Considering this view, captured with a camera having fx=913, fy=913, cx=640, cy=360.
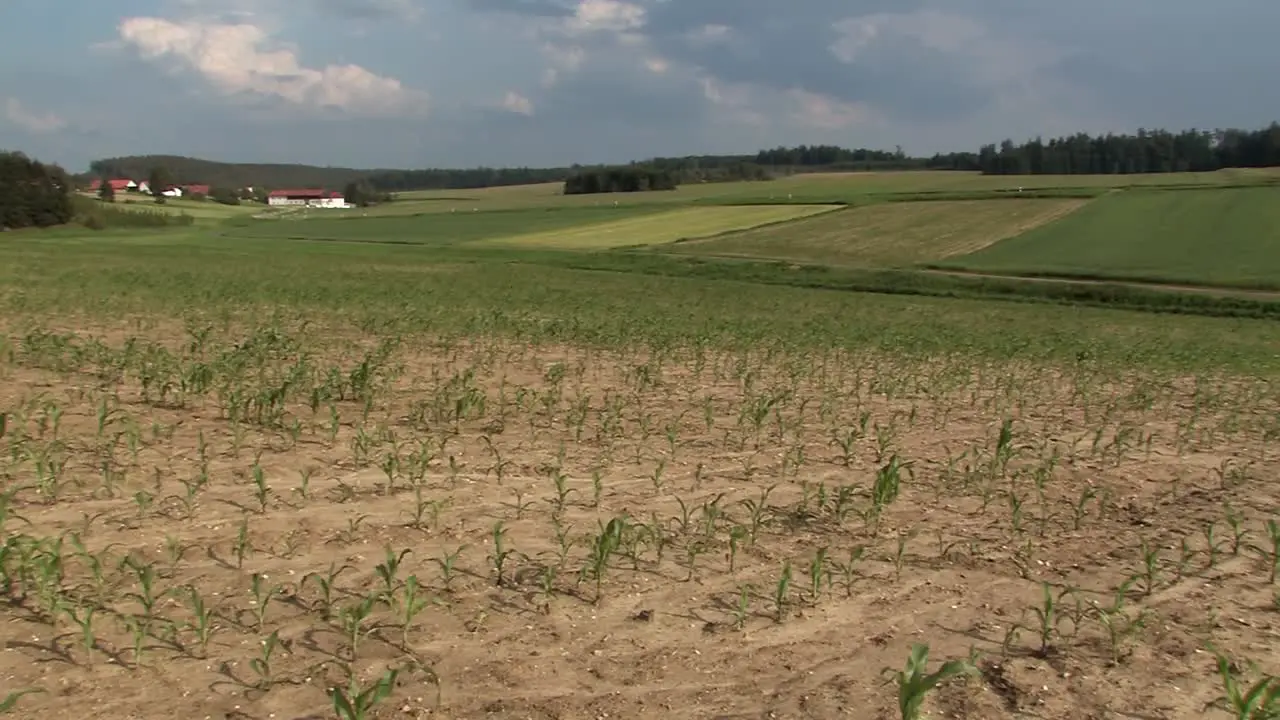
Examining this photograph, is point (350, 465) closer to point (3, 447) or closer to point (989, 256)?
point (3, 447)

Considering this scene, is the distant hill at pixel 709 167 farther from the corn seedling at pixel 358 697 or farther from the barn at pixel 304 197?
the corn seedling at pixel 358 697

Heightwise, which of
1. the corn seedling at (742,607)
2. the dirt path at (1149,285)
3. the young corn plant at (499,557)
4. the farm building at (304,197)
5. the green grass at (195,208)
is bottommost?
the dirt path at (1149,285)

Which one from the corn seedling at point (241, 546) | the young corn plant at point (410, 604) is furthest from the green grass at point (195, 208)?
the young corn plant at point (410, 604)

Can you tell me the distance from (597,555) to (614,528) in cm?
30

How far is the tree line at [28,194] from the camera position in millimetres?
70062

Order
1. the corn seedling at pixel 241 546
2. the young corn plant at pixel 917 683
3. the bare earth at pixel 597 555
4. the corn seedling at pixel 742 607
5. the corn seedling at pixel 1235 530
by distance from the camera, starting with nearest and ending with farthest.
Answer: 1. the young corn plant at pixel 917 683
2. the bare earth at pixel 597 555
3. the corn seedling at pixel 742 607
4. the corn seedling at pixel 241 546
5. the corn seedling at pixel 1235 530

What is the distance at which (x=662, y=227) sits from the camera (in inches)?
2598

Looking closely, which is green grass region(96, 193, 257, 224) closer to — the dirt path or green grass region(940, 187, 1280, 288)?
the dirt path

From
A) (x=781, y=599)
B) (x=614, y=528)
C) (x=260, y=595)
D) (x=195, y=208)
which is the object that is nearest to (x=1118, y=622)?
(x=781, y=599)

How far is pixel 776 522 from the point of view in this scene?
6.64m

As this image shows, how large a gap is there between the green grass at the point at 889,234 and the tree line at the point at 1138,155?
4941 centimetres

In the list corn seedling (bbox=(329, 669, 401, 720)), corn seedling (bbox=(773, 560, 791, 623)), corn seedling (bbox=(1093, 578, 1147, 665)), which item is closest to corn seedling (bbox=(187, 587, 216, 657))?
corn seedling (bbox=(329, 669, 401, 720))

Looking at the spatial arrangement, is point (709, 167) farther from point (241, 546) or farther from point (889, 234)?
point (241, 546)

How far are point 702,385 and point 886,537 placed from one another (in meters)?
6.02
